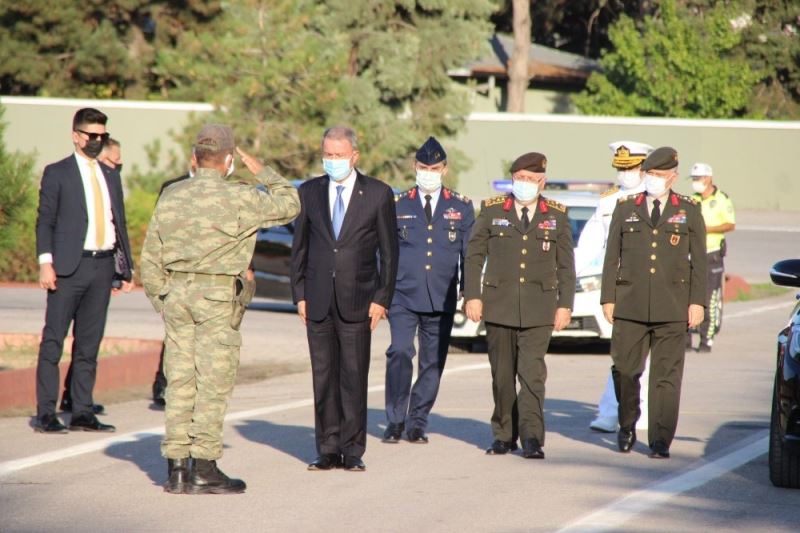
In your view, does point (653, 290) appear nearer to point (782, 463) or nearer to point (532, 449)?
point (532, 449)

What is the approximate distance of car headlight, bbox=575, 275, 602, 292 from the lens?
640 inches

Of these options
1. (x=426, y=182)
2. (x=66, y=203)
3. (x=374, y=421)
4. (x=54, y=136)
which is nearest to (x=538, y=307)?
(x=426, y=182)

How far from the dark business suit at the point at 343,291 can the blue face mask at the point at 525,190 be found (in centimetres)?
102

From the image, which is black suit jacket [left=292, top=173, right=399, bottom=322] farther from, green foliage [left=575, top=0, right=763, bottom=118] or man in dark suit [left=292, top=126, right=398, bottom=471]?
green foliage [left=575, top=0, right=763, bottom=118]

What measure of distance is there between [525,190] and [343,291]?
1.50 meters

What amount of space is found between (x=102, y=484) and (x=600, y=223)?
168 inches

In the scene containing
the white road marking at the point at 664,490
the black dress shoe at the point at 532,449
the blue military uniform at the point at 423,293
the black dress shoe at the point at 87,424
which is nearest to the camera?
the white road marking at the point at 664,490

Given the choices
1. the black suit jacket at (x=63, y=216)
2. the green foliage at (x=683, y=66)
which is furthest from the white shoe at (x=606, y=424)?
the green foliage at (x=683, y=66)

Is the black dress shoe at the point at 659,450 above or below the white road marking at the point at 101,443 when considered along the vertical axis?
above

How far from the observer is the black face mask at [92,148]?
426 inches

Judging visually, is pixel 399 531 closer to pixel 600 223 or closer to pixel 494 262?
pixel 494 262

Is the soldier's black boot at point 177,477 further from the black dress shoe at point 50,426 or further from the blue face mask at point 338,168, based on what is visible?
the black dress shoe at point 50,426

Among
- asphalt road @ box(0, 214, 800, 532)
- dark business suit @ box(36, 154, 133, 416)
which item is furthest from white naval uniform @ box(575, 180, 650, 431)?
dark business suit @ box(36, 154, 133, 416)

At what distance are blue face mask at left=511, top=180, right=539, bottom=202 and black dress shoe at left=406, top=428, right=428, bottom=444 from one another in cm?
174
